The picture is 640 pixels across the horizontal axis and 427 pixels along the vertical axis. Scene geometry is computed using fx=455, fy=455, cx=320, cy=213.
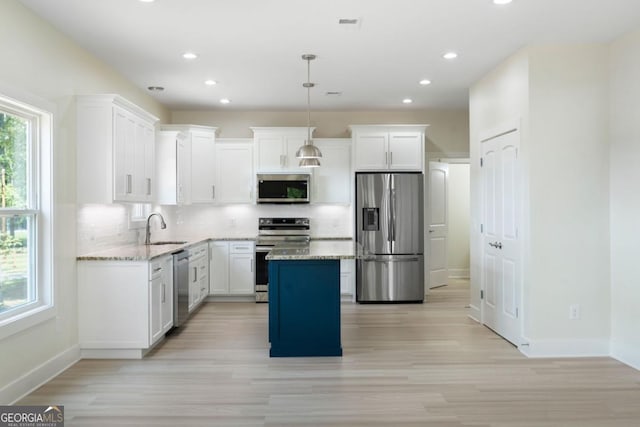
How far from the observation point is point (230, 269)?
654 cm

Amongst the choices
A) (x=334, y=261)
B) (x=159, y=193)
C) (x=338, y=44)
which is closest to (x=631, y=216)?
(x=334, y=261)

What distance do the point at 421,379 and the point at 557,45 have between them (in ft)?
10.3

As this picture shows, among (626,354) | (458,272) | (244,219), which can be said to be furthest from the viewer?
(458,272)

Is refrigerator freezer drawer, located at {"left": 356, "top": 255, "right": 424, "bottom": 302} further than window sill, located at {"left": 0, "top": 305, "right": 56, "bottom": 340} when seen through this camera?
Yes

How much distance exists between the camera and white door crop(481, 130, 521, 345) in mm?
4318

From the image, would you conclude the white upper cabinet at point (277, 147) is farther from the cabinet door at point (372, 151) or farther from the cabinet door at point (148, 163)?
the cabinet door at point (148, 163)

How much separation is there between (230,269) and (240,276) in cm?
18

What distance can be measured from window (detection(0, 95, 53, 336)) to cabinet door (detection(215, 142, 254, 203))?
326 cm

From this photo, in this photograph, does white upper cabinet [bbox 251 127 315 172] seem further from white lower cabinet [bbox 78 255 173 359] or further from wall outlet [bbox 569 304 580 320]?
wall outlet [bbox 569 304 580 320]

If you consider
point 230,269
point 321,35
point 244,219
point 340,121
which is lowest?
point 230,269

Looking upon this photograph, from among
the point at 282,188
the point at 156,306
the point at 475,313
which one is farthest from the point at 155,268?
the point at 475,313

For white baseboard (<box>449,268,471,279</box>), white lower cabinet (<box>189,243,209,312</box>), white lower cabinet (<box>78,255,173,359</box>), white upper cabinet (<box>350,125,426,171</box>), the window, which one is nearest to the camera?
the window

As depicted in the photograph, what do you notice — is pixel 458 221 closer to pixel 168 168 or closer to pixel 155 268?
pixel 168 168

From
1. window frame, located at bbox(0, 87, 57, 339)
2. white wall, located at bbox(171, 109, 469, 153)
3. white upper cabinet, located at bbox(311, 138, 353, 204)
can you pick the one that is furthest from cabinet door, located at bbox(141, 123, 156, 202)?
white upper cabinet, located at bbox(311, 138, 353, 204)
